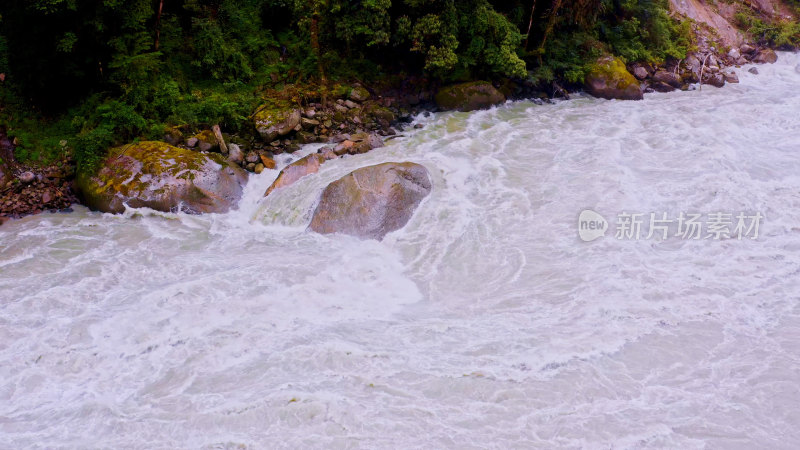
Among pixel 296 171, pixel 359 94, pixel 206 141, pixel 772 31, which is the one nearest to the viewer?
pixel 296 171

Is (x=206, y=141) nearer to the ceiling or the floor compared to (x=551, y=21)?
nearer to the floor

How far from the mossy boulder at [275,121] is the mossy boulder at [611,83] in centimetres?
821

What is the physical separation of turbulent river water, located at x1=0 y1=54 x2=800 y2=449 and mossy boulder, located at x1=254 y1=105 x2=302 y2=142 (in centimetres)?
135

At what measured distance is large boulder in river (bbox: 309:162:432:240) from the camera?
7965 mm

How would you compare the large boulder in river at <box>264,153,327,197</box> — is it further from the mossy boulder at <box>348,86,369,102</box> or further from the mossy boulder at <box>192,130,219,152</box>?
the mossy boulder at <box>348,86,369,102</box>

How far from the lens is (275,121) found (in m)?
10.6

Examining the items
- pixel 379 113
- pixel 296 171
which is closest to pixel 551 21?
pixel 379 113
